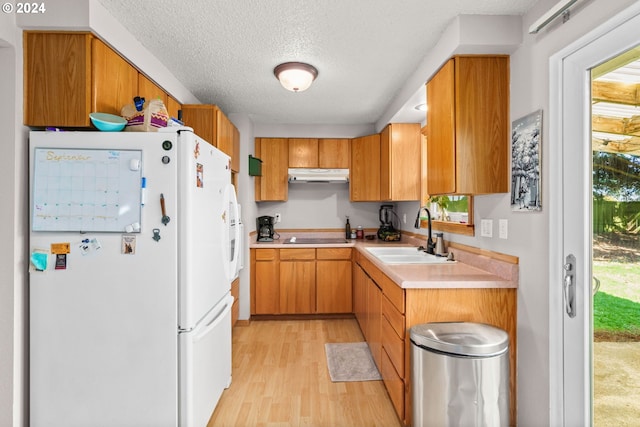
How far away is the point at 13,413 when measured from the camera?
1.56 m

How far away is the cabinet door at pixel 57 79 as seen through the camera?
165 centimetres

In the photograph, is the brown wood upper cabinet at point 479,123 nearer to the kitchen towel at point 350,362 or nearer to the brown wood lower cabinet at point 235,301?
the kitchen towel at point 350,362

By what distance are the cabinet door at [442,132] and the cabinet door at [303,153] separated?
205 centimetres

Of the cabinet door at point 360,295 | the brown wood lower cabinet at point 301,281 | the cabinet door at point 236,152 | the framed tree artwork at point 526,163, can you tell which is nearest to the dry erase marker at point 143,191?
the cabinet door at point 236,152

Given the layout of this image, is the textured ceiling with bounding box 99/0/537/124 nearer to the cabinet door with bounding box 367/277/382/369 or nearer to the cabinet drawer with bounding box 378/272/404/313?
the cabinet drawer with bounding box 378/272/404/313

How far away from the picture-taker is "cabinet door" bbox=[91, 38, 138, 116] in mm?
1715

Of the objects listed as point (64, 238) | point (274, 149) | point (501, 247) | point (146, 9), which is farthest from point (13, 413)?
point (274, 149)

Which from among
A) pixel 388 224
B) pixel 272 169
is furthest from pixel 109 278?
pixel 388 224

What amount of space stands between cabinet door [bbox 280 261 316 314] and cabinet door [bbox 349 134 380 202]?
1.05 metres

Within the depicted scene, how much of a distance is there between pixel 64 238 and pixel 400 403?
1999 millimetres

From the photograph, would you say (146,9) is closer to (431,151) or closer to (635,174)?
(431,151)

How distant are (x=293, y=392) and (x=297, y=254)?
65.5 inches

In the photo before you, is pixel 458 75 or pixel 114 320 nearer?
pixel 114 320

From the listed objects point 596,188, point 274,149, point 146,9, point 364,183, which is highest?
point 146,9
